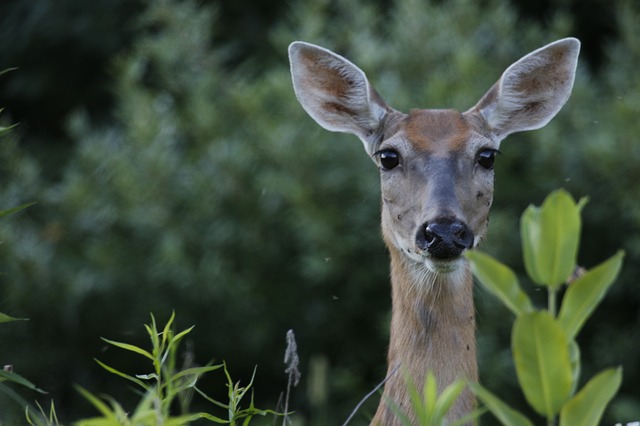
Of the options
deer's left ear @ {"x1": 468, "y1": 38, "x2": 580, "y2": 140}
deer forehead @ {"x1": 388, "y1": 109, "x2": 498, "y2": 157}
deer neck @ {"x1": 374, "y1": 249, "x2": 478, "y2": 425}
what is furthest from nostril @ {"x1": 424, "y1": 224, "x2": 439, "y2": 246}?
deer's left ear @ {"x1": 468, "y1": 38, "x2": 580, "y2": 140}

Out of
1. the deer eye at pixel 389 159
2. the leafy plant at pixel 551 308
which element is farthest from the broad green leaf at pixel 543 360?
the deer eye at pixel 389 159

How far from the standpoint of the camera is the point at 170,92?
40.4 ft

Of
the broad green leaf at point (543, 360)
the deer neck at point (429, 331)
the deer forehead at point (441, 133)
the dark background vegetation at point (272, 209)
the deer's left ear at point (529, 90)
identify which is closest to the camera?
the broad green leaf at point (543, 360)

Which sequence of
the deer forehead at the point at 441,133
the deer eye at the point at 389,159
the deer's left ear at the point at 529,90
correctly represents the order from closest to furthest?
1. the deer forehead at the point at 441,133
2. the deer eye at the point at 389,159
3. the deer's left ear at the point at 529,90

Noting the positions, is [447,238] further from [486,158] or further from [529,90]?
[529,90]

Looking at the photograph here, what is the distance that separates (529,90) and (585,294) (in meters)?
3.71

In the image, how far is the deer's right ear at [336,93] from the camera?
20.0ft

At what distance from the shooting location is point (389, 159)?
18.6ft

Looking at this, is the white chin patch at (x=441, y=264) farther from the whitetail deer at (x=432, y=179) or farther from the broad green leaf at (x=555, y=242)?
the broad green leaf at (x=555, y=242)

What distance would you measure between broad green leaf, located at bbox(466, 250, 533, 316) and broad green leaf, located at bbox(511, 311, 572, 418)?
0.13 ft

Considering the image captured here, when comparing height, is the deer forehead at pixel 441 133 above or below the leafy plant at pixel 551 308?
below

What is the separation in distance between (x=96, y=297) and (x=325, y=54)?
5.98 meters

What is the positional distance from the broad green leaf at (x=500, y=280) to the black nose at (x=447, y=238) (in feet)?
7.74

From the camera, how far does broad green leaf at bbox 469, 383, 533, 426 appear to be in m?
2.43
